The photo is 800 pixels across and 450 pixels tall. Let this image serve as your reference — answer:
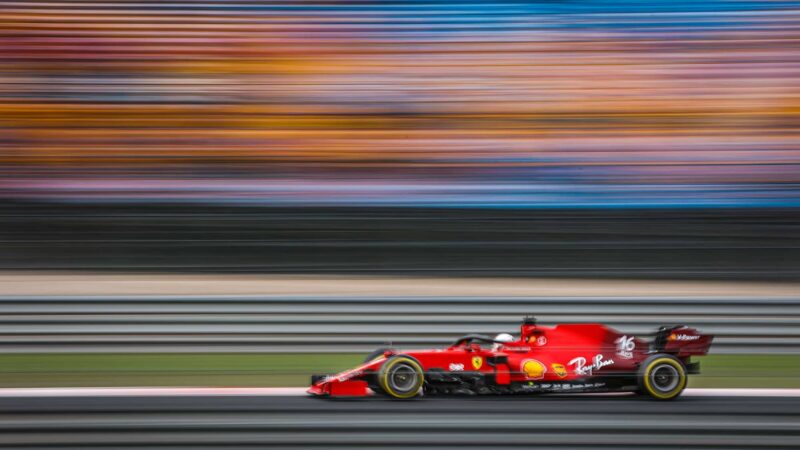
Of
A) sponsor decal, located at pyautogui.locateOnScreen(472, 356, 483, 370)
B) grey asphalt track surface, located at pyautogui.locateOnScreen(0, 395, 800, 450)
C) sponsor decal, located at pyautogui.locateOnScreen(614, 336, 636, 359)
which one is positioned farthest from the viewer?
sponsor decal, located at pyautogui.locateOnScreen(614, 336, 636, 359)

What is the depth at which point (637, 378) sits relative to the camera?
549 cm

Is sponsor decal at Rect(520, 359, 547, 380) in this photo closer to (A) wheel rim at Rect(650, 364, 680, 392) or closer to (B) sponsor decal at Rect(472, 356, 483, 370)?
(B) sponsor decal at Rect(472, 356, 483, 370)

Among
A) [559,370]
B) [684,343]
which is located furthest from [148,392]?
[684,343]

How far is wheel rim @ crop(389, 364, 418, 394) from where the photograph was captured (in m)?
5.29

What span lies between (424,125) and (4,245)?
12.5 feet

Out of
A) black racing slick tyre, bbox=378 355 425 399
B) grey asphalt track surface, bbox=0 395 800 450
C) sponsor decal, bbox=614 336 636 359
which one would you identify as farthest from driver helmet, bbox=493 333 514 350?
grey asphalt track surface, bbox=0 395 800 450

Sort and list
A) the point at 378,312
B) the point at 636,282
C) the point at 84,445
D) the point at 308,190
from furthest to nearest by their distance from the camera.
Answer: the point at 308,190 → the point at 636,282 → the point at 378,312 → the point at 84,445

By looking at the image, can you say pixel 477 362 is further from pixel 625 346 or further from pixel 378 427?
pixel 378 427

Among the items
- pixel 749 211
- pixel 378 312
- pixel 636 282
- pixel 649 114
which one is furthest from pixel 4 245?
pixel 749 211

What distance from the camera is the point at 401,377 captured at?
5.31 metres

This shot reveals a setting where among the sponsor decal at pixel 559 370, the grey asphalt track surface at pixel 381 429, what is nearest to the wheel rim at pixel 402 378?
the grey asphalt track surface at pixel 381 429

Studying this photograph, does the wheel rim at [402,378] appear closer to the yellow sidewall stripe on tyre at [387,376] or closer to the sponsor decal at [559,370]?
the yellow sidewall stripe on tyre at [387,376]

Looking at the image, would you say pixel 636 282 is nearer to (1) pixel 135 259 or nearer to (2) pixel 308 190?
(2) pixel 308 190

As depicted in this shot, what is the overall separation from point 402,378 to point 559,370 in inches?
37.9
